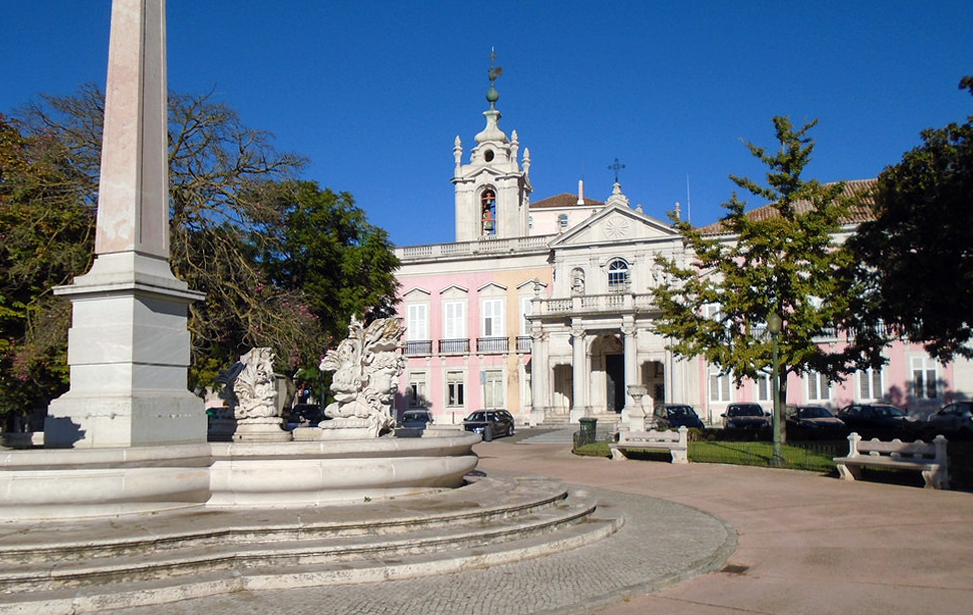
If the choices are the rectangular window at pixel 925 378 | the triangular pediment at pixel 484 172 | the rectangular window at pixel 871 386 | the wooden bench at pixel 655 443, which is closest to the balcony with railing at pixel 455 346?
the triangular pediment at pixel 484 172

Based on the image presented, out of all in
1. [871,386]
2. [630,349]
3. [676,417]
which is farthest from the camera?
[630,349]

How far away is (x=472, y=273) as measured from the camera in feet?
160

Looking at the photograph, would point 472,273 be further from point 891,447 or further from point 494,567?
point 494,567

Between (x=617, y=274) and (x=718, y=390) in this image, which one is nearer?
(x=718, y=390)

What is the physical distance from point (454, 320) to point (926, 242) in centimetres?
3086

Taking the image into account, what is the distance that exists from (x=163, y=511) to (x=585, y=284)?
125 ft

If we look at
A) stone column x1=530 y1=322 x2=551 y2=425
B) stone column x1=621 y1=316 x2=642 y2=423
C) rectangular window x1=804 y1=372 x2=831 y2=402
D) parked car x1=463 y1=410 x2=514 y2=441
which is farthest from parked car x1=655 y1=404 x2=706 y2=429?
stone column x1=530 y1=322 x2=551 y2=425

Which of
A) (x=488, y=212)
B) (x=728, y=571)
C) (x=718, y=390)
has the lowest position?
(x=728, y=571)

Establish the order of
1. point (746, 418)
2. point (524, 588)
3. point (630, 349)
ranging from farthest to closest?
point (630, 349) < point (746, 418) < point (524, 588)

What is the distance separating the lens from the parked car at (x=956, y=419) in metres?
28.3

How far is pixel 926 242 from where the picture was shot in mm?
20656

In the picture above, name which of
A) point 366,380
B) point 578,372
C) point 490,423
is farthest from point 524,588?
point 578,372

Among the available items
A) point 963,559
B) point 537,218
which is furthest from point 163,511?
point 537,218

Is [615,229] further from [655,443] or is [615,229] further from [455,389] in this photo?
[655,443]
